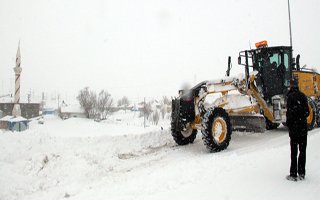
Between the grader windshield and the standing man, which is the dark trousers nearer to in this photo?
the standing man

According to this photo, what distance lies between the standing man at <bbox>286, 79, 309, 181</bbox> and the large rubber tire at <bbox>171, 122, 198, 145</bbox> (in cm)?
485

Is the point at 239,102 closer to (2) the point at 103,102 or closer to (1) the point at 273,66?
(1) the point at 273,66

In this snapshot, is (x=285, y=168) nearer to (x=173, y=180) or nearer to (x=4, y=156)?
(x=173, y=180)

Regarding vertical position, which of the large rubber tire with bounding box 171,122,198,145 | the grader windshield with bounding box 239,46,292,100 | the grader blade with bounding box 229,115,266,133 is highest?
the grader windshield with bounding box 239,46,292,100

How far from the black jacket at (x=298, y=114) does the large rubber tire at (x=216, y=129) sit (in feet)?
9.94

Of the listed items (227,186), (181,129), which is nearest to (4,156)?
(181,129)

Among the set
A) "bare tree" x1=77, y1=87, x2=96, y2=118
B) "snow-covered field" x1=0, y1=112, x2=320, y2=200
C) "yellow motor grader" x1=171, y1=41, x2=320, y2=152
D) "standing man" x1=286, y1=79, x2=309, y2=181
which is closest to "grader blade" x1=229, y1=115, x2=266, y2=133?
"yellow motor grader" x1=171, y1=41, x2=320, y2=152

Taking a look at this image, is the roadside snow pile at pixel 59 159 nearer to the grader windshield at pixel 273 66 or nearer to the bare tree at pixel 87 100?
the grader windshield at pixel 273 66

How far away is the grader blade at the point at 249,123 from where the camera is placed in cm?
969

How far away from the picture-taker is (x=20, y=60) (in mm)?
15562

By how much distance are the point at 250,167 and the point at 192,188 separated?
5.99 ft

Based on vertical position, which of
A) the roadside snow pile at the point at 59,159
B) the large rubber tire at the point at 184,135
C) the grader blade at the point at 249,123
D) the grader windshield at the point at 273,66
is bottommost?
the roadside snow pile at the point at 59,159

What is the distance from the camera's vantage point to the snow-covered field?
17.5ft

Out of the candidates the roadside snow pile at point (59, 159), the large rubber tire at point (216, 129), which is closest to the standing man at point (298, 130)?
the large rubber tire at point (216, 129)
